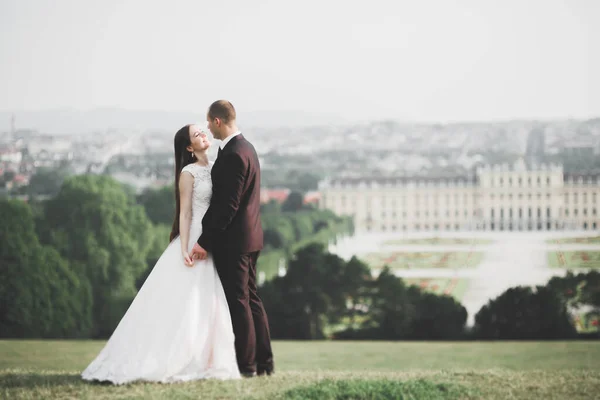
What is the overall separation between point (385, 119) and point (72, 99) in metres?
9.62

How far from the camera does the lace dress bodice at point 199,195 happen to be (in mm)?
4883

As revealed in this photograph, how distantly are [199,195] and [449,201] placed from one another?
25.2 m

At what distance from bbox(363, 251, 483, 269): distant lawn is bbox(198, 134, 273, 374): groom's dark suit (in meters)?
21.1

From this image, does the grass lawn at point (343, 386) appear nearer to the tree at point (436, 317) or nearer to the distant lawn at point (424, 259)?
the tree at point (436, 317)

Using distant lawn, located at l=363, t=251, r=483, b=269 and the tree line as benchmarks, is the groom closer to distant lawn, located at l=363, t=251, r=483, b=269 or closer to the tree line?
the tree line

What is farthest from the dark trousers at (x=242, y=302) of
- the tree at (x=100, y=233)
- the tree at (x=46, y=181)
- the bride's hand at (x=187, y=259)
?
the tree at (x=46, y=181)

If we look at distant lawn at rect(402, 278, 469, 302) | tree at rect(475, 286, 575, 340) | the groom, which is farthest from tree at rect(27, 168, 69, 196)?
the groom

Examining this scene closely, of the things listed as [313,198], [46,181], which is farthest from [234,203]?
[313,198]

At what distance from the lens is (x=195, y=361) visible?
480 centimetres

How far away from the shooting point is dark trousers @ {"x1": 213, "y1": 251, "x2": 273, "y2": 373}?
15.7ft

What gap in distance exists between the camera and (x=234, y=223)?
15.7ft

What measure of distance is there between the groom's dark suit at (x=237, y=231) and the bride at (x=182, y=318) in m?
0.07

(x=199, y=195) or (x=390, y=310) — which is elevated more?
(x=199, y=195)

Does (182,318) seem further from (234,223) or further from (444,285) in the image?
(444,285)
